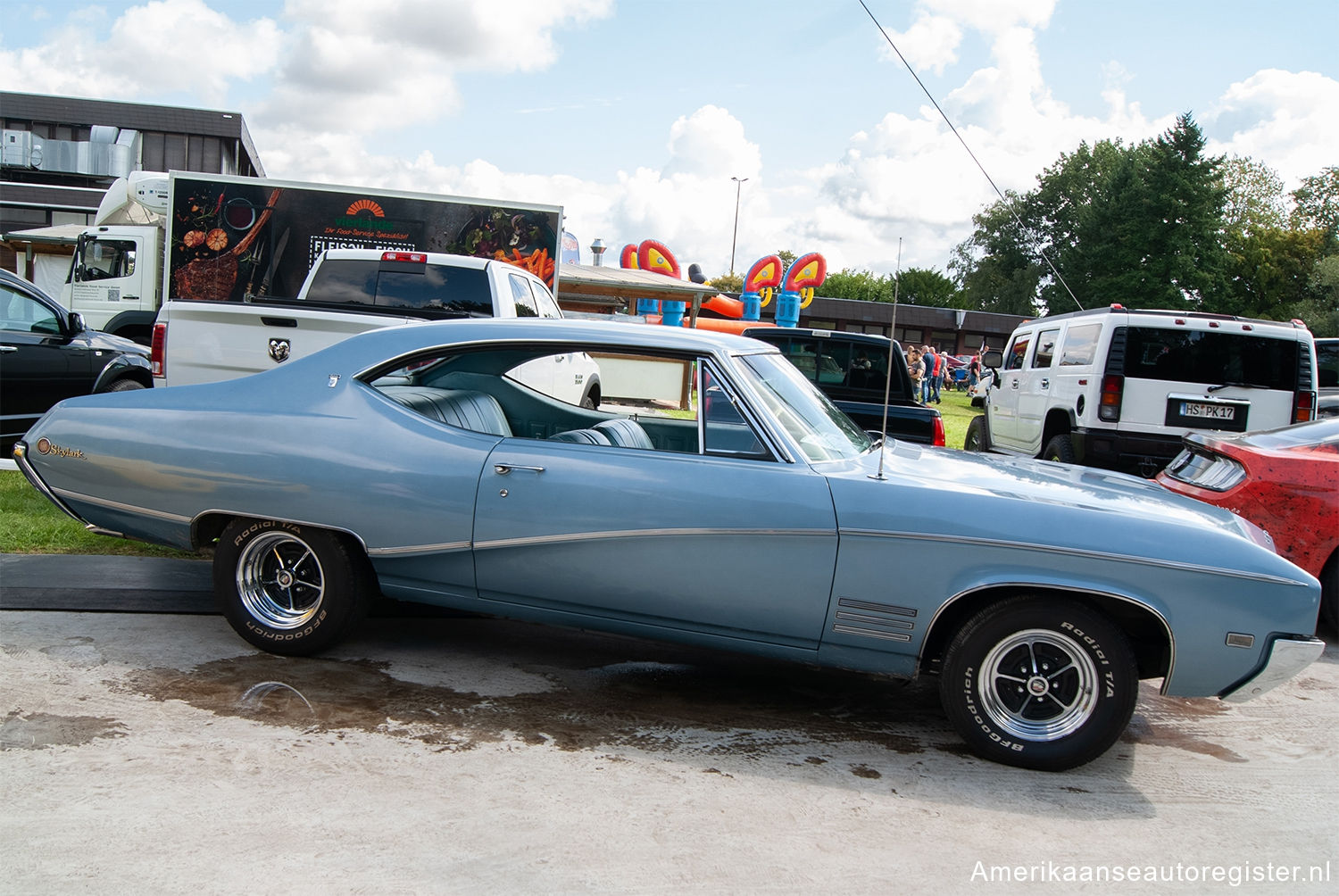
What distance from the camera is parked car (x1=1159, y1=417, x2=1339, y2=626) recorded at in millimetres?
5723

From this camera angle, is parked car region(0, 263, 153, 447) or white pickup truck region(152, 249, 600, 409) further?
parked car region(0, 263, 153, 447)

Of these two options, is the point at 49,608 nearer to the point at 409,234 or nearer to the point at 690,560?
the point at 690,560

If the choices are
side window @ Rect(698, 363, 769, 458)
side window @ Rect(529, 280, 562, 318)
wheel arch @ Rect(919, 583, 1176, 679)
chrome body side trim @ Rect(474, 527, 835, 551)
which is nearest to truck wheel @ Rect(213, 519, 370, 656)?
chrome body side trim @ Rect(474, 527, 835, 551)

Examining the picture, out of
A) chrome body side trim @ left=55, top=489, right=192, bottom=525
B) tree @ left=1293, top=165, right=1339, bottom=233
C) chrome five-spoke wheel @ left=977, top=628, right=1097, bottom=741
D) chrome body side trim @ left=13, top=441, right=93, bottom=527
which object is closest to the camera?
chrome five-spoke wheel @ left=977, top=628, right=1097, bottom=741

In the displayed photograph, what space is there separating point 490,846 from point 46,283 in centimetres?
3112

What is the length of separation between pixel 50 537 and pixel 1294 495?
23.8ft

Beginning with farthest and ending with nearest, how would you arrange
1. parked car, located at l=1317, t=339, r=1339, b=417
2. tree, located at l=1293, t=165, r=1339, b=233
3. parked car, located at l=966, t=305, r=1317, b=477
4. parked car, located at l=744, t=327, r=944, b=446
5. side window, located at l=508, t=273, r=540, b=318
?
tree, located at l=1293, t=165, r=1339, b=233
parked car, located at l=1317, t=339, r=1339, b=417
parked car, located at l=744, t=327, r=944, b=446
parked car, located at l=966, t=305, r=1317, b=477
side window, located at l=508, t=273, r=540, b=318

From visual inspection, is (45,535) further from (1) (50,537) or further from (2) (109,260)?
(2) (109,260)

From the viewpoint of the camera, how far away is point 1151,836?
3238 mm

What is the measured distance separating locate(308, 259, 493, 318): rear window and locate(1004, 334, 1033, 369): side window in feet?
22.1

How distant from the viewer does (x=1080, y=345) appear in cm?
1026

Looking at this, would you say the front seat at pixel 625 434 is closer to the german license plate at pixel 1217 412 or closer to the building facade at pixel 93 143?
the german license plate at pixel 1217 412

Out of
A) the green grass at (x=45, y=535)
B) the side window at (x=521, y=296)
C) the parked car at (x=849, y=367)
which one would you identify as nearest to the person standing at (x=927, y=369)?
the parked car at (x=849, y=367)

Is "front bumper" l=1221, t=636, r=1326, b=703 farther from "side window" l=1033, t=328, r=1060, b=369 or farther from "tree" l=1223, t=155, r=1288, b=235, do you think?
"tree" l=1223, t=155, r=1288, b=235
